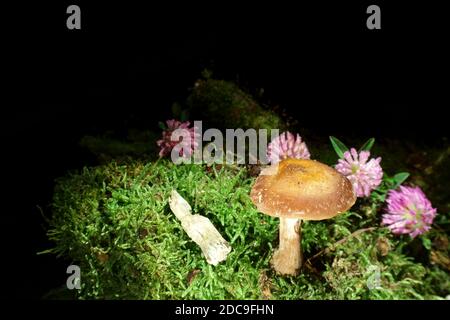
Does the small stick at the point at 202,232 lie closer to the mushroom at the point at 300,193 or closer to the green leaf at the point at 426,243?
the mushroom at the point at 300,193

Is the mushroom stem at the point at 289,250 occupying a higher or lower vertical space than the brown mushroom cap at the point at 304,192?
lower

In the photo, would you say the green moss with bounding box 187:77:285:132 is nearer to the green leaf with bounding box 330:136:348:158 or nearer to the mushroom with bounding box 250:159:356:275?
the green leaf with bounding box 330:136:348:158

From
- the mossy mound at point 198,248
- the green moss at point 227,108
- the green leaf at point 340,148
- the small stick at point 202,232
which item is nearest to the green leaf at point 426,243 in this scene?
the mossy mound at point 198,248

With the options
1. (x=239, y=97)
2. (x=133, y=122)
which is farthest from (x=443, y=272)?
(x=133, y=122)

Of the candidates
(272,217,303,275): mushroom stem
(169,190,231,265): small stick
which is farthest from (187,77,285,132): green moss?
(272,217,303,275): mushroom stem

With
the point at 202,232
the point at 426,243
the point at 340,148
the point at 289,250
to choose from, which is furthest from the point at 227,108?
the point at 426,243

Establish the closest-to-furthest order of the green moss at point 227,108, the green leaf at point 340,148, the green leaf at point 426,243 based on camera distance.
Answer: the green leaf at point 426,243 < the green leaf at point 340,148 < the green moss at point 227,108

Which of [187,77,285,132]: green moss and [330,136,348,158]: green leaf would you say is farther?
[187,77,285,132]: green moss

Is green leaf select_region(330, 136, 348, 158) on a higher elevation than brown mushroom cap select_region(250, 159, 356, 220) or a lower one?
higher
